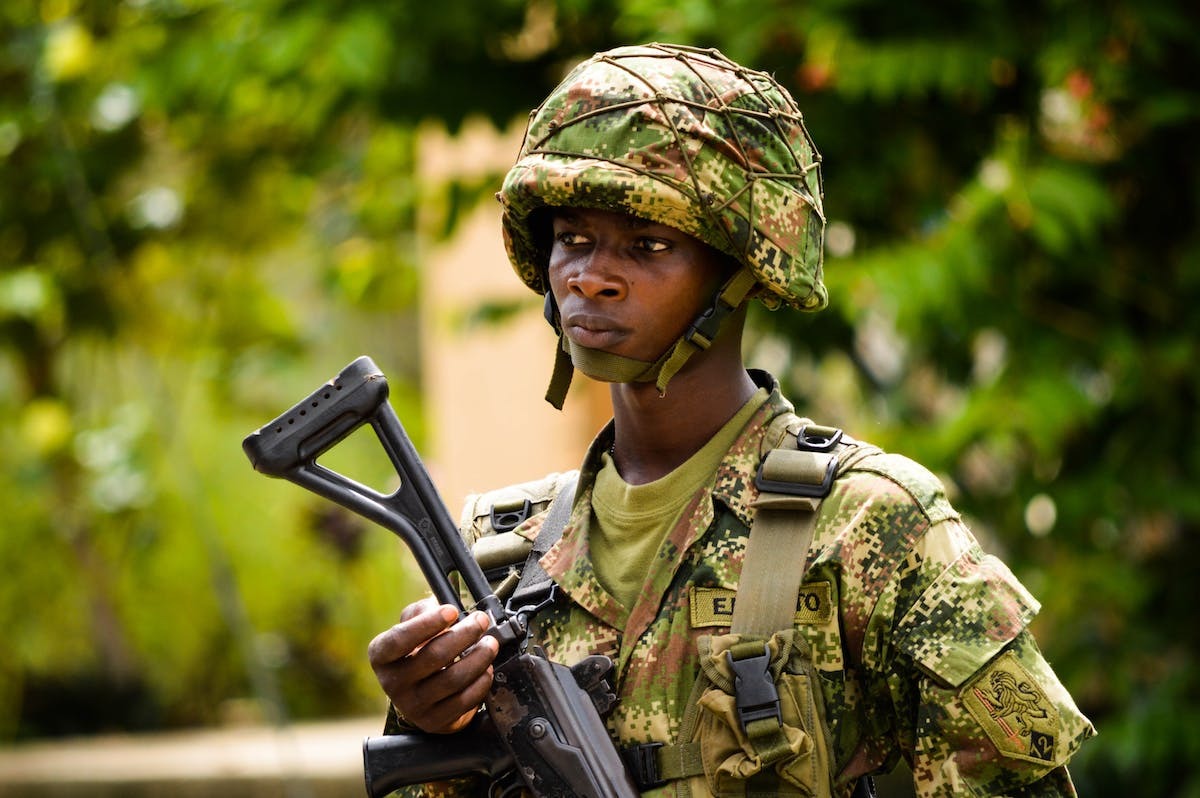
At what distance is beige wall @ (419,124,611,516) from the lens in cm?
788

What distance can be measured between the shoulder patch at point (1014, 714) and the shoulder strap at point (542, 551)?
70 cm

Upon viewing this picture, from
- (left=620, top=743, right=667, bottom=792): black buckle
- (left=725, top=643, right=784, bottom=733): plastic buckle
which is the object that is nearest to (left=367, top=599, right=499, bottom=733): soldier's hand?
(left=620, top=743, right=667, bottom=792): black buckle

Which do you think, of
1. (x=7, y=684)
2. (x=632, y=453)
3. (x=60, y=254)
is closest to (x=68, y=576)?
(x=7, y=684)

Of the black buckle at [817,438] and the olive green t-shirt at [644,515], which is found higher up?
the black buckle at [817,438]

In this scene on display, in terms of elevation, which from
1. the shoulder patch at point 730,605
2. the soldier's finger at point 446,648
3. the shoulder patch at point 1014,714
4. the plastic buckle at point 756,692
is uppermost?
the soldier's finger at point 446,648

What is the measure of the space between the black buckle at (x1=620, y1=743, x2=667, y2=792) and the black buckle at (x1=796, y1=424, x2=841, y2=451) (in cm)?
51

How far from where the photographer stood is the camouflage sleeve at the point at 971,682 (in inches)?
90.4

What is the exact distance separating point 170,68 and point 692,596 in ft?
15.2

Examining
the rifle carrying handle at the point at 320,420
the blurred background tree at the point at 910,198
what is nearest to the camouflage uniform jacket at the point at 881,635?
the rifle carrying handle at the point at 320,420

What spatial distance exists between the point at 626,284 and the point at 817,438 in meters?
0.39

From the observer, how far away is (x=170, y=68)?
Answer: 641 centimetres

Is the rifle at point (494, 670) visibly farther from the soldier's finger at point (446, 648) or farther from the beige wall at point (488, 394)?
the beige wall at point (488, 394)

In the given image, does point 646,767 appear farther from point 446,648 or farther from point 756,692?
point 446,648

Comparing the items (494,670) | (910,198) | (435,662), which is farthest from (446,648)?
(910,198)
